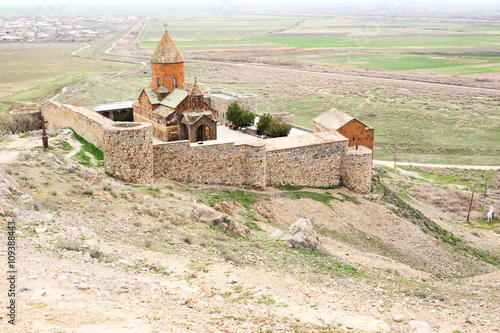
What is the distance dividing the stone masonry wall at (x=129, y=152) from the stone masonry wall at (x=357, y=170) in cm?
1017

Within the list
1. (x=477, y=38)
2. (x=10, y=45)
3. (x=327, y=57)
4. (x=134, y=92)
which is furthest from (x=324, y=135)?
(x=477, y=38)

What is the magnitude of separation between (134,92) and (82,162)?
31.4 meters

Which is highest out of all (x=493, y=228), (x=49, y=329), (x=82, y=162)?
(x=49, y=329)

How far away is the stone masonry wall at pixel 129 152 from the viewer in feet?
57.8

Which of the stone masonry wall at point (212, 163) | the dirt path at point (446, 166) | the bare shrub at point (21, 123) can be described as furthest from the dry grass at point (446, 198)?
the bare shrub at point (21, 123)

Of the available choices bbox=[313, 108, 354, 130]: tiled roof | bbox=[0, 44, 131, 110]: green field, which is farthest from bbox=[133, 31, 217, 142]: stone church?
bbox=[0, 44, 131, 110]: green field

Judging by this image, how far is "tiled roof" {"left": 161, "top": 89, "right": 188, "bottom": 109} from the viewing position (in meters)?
25.1

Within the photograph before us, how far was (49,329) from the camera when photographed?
6289mm

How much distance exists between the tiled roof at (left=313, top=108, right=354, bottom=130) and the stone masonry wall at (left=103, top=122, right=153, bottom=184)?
418 inches

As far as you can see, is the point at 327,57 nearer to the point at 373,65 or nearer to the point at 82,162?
the point at 373,65

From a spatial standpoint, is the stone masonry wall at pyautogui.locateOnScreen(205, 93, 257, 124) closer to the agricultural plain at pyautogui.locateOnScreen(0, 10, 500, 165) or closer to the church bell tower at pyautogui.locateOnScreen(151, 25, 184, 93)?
the church bell tower at pyautogui.locateOnScreen(151, 25, 184, 93)

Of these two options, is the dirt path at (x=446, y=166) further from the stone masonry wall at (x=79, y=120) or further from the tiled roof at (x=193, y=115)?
the stone masonry wall at (x=79, y=120)

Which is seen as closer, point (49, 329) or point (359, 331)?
point (49, 329)

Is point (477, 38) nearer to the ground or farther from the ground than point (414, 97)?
farther from the ground
